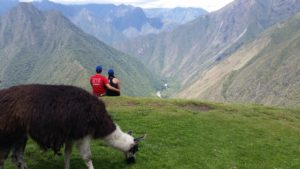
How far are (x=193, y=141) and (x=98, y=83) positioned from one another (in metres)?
9.67

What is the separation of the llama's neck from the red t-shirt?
11.6m

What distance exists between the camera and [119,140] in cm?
1870

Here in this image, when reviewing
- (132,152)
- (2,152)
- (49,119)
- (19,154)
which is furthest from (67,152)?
(132,152)

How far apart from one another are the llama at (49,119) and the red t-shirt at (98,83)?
1257 cm

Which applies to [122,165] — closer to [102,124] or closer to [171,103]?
[102,124]

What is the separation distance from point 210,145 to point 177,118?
265 inches

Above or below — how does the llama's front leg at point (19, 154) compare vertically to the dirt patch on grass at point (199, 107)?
above

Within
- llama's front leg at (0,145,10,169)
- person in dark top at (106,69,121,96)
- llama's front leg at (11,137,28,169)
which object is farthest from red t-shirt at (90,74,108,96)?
llama's front leg at (0,145,10,169)

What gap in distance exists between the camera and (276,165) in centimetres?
2277

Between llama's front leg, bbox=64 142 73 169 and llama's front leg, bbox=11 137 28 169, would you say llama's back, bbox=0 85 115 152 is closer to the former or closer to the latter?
llama's front leg, bbox=64 142 73 169

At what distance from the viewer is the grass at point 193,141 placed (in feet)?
67.8

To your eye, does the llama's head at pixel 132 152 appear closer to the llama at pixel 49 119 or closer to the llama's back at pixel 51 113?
the llama at pixel 49 119

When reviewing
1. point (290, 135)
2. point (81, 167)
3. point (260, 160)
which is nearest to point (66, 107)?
point (81, 167)

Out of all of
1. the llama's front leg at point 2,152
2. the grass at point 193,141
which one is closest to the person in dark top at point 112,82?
the grass at point 193,141
